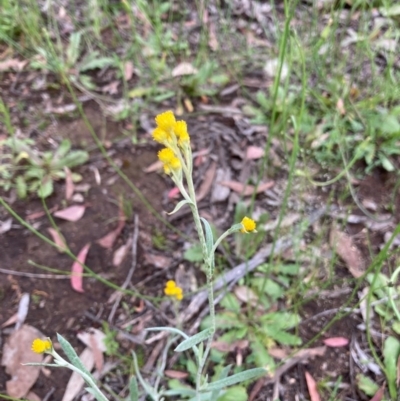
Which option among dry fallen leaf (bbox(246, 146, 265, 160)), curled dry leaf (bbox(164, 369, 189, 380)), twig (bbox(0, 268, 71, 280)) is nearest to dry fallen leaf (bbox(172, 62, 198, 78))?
dry fallen leaf (bbox(246, 146, 265, 160))

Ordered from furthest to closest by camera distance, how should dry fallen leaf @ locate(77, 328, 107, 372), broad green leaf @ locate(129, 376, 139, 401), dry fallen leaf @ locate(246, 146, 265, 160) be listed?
dry fallen leaf @ locate(246, 146, 265, 160) → dry fallen leaf @ locate(77, 328, 107, 372) → broad green leaf @ locate(129, 376, 139, 401)

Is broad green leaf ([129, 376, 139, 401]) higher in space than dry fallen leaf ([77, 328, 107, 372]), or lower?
higher

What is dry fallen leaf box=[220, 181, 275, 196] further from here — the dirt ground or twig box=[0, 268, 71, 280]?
twig box=[0, 268, 71, 280]

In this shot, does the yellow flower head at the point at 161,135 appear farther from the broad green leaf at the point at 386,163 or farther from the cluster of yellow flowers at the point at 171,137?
the broad green leaf at the point at 386,163

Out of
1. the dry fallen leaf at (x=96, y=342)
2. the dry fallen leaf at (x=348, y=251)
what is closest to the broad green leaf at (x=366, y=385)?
the dry fallen leaf at (x=348, y=251)

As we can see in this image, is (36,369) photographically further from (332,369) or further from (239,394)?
(332,369)
